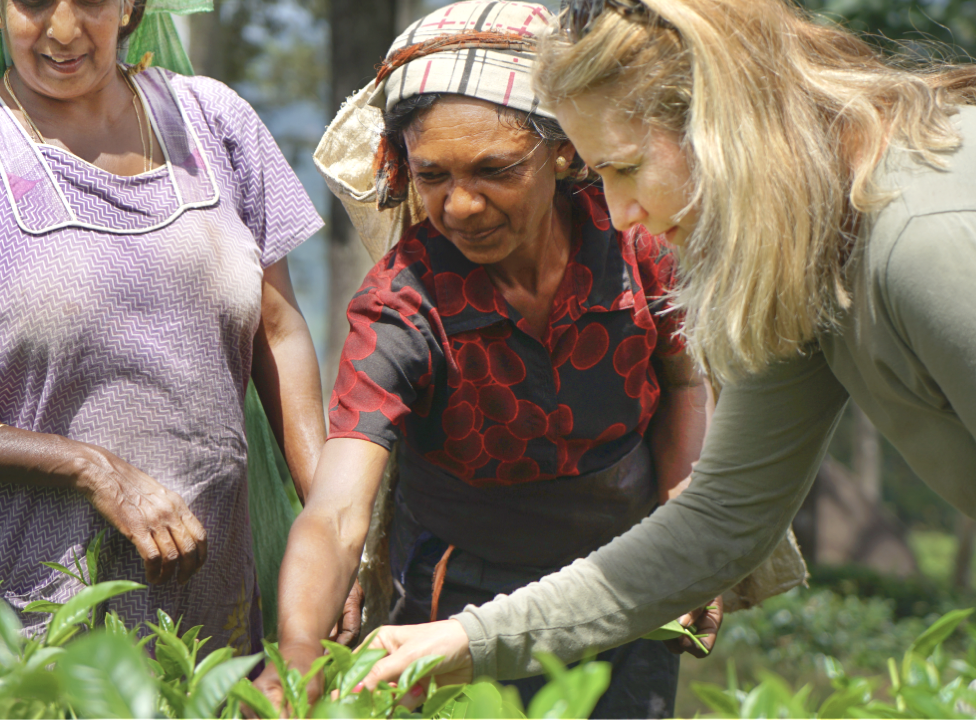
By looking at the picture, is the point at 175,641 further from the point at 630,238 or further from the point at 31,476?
the point at 630,238

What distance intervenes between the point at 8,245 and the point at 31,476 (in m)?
0.46

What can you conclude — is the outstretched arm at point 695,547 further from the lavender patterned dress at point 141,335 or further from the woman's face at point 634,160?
the lavender patterned dress at point 141,335

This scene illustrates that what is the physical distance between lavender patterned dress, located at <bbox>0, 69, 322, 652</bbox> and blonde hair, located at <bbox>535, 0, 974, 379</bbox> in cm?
→ 97

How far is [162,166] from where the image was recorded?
2.14 metres

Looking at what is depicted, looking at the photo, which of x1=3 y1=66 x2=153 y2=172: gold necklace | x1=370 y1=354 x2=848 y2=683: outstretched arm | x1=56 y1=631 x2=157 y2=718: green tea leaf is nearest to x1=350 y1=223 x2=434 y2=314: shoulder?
x1=3 y1=66 x2=153 y2=172: gold necklace

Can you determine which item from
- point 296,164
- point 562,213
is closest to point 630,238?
point 562,213

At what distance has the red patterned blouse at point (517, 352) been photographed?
2.12 metres

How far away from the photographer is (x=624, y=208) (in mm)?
1640

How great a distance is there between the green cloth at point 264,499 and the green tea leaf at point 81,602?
1.16m

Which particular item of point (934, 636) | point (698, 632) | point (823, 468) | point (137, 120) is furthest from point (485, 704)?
point (823, 468)

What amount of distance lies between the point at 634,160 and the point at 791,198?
27 centimetres

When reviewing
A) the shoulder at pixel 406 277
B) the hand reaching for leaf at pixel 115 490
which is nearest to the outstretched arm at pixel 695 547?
the hand reaching for leaf at pixel 115 490

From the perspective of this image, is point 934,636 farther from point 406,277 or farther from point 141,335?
point 141,335

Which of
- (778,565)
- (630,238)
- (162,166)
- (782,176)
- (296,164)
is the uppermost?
(782,176)
